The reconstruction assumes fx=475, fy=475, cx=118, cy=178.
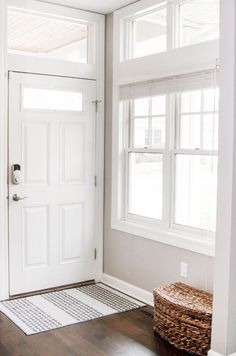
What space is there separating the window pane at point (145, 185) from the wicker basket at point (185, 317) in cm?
86

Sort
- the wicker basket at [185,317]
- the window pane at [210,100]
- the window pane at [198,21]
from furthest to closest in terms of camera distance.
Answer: the window pane at [198,21] → the window pane at [210,100] → the wicker basket at [185,317]

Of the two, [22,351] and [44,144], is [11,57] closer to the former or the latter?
[44,144]

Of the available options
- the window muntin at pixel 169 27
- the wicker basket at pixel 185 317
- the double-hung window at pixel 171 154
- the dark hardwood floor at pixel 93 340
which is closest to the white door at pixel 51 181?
the double-hung window at pixel 171 154

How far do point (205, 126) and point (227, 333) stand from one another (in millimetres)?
1549

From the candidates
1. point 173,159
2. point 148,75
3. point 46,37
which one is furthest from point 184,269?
point 46,37

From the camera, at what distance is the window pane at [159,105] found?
160 inches

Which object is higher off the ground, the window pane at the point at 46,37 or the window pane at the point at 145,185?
the window pane at the point at 46,37

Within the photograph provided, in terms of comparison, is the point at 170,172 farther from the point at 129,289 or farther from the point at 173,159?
the point at 129,289

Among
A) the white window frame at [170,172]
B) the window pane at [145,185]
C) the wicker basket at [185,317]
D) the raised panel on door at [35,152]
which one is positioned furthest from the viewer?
the raised panel on door at [35,152]

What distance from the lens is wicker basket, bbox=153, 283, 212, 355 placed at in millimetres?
3135

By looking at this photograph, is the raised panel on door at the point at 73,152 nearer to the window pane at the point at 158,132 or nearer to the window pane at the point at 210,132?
the window pane at the point at 158,132

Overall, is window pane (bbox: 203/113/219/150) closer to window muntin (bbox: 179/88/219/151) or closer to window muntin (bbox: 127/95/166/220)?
window muntin (bbox: 179/88/219/151)

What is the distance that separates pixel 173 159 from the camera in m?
3.96

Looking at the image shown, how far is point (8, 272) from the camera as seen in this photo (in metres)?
4.26
